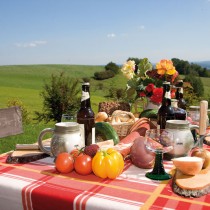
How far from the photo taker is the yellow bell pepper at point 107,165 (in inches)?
71.5

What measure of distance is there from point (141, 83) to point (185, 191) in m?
2.02

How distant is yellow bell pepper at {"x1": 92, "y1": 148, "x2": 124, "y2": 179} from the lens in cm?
182

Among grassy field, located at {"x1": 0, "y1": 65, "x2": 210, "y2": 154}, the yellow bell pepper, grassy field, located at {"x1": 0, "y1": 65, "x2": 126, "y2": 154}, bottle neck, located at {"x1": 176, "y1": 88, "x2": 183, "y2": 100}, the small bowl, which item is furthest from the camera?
grassy field, located at {"x1": 0, "y1": 65, "x2": 210, "y2": 154}

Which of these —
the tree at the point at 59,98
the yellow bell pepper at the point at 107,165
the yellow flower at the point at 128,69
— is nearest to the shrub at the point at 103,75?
the tree at the point at 59,98

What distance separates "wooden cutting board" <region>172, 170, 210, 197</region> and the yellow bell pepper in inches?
13.3

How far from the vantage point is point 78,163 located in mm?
1869

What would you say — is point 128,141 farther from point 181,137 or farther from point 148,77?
point 148,77

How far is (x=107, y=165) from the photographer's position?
1.81m

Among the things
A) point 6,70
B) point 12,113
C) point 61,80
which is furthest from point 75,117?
point 6,70

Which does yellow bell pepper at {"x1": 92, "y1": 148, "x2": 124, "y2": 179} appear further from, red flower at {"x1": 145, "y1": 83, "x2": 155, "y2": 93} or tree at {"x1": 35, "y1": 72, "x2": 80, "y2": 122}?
tree at {"x1": 35, "y1": 72, "x2": 80, "y2": 122}

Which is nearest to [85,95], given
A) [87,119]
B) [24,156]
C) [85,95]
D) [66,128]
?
[85,95]

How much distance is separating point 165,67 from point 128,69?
2.09ft

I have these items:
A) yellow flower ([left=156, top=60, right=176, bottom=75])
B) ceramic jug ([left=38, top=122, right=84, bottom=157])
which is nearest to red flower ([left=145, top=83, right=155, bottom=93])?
yellow flower ([left=156, top=60, right=176, bottom=75])

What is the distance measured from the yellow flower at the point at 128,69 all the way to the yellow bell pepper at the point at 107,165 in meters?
1.84
